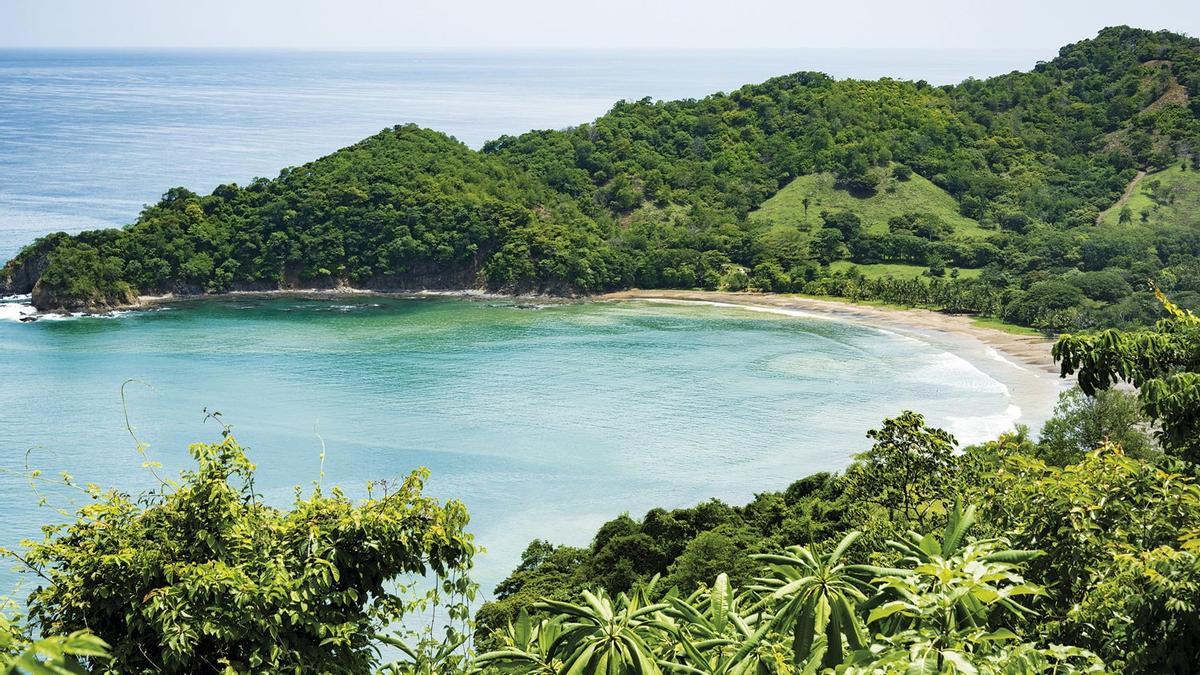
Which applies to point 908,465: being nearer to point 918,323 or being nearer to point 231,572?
point 231,572

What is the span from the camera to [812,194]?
86.9 meters

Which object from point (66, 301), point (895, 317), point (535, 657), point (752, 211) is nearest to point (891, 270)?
point (895, 317)

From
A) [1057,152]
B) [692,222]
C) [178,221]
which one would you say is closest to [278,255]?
[178,221]

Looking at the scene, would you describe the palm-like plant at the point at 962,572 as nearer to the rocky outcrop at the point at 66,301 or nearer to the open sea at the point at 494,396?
the open sea at the point at 494,396

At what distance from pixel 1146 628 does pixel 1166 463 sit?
451cm

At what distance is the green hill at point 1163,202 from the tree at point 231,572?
8063cm

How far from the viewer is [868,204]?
8431 cm

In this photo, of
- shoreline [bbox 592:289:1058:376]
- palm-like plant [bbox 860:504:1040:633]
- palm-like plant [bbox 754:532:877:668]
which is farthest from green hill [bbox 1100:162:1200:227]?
palm-like plant [bbox 754:532:877:668]

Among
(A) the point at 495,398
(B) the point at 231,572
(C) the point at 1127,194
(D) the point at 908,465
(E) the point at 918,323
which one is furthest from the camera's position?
(C) the point at 1127,194

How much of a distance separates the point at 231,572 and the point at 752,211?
81.6 metres

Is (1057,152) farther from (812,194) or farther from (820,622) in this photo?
(820,622)

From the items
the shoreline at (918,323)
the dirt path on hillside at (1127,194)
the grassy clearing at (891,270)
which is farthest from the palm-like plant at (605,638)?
the dirt path on hillside at (1127,194)

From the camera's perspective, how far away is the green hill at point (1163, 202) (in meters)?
79.1

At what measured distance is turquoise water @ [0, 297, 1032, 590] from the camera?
37906 mm
